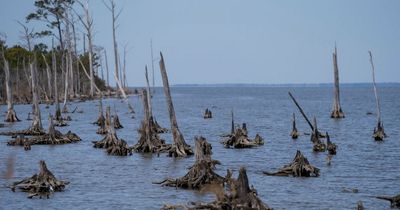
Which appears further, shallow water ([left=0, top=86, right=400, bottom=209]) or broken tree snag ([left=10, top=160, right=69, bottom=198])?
broken tree snag ([left=10, top=160, right=69, bottom=198])

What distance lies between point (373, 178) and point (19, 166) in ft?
43.6

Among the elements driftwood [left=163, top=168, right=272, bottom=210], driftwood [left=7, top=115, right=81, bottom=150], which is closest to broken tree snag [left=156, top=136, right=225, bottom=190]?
driftwood [left=163, top=168, right=272, bottom=210]

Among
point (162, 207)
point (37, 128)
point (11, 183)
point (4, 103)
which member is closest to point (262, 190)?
point (162, 207)

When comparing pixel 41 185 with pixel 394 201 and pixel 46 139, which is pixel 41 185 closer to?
pixel 394 201

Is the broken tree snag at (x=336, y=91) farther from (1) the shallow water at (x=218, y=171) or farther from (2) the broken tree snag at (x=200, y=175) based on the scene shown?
(2) the broken tree snag at (x=200, y=175)

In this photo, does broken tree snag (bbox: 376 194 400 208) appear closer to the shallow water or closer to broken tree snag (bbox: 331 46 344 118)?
the shallow water

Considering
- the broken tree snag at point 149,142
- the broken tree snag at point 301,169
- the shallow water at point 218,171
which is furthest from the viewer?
the broken tree snag at point 149,142

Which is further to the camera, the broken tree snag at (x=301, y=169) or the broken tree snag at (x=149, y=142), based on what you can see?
the broken tree snag at (x=149, y=142)

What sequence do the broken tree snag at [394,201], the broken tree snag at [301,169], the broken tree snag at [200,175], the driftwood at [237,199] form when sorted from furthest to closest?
the broken tree snag at [301,169] → the broken tree snag at [200,175] → the broken tree snag at [394,201] → the driftwood at [237,199]

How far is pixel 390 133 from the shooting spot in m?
39.2

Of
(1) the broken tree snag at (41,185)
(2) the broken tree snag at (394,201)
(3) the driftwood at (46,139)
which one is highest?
(3) the driftwood at (46,139)

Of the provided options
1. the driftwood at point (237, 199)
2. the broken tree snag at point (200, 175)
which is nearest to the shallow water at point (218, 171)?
the broken tree snag at point (200, 175)

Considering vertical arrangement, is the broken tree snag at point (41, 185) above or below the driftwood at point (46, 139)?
below

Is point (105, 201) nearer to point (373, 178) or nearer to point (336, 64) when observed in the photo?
point (373, 178)
